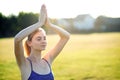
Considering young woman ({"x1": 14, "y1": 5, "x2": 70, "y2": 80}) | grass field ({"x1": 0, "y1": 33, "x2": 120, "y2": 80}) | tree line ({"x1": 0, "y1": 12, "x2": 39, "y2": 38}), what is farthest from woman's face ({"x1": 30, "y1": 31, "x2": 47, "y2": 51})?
tree line ({"x1": 0, "y1": 12, "x2": 39, "y2": 38})

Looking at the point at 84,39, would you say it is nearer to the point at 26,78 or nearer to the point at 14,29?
the point at 14,29

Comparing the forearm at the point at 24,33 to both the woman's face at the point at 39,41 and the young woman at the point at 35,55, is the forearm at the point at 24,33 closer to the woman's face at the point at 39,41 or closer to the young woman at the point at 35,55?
the young woman at the point at 35,55

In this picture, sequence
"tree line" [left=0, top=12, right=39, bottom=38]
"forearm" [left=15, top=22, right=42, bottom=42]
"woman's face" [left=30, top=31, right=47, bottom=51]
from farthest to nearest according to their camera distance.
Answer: "tree line" [left=0, top=12, right=39, bottom=38] < "woman's face" [left=30, top=31, right=47, bottom=51] < "forearm" [left=15, top=22, right=42, bottom=42]

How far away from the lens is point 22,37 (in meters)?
1.57

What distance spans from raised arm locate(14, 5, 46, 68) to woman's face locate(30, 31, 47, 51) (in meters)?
0.09

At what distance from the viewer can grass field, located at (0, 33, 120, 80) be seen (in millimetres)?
4812

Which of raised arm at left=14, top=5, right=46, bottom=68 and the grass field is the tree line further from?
raised arm at left=14, top=5, right=46, bottom=68

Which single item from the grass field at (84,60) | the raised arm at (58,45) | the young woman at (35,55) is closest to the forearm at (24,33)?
the young woman at (35,55)

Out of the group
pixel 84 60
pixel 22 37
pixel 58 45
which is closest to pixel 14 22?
pixel 84 60

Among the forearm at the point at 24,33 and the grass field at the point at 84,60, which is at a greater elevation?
the forearm at the point at 24,33

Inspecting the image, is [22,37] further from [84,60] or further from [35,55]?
[84,60]

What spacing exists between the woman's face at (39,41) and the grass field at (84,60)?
286 centimetres

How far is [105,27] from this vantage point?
5.91 metres

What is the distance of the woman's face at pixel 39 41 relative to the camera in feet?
5.60
